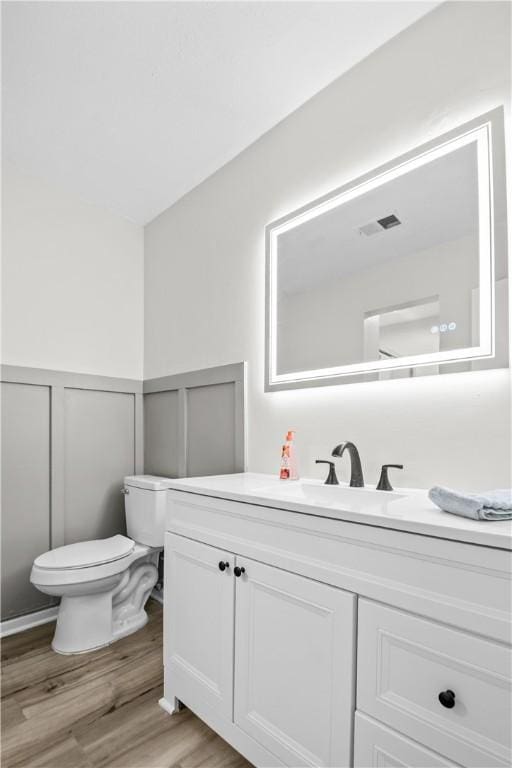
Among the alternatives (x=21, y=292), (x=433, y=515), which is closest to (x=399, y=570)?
(x=433, y=515)

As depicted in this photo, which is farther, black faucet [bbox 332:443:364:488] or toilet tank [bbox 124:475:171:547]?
toilet tank [bbox 124:475:171:547]

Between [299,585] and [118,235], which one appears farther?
[118,235]

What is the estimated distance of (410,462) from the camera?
1.42 meters

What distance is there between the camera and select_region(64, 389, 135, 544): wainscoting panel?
2.43m

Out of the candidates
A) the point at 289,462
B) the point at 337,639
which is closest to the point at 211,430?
the point at 289,462

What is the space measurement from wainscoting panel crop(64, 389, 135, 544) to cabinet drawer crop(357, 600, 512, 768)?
1.93 meters

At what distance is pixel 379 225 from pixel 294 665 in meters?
1.45

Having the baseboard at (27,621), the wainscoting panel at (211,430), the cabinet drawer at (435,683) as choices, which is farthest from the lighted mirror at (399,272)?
the baseboard at (27,621)

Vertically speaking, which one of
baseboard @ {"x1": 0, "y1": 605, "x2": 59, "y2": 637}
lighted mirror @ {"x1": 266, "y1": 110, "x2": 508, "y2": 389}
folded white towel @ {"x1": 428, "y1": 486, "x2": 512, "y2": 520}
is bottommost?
baseboard @ {"x1": 0, "y1": 605, "x2": 59, "y2": 637}

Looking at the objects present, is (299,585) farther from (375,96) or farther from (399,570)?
(375,96)

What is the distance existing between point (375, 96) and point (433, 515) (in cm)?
150

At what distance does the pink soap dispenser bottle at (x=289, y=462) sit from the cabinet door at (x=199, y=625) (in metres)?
0.44

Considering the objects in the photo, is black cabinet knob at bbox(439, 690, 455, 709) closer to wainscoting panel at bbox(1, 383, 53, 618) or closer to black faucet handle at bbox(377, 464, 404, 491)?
black faucet handle at bbox(377, 464, 404, 491)

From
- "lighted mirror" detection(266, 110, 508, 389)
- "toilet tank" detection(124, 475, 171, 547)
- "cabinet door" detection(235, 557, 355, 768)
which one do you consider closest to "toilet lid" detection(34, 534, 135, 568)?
"toilet tank" detection(124, 475, 171, 547)
